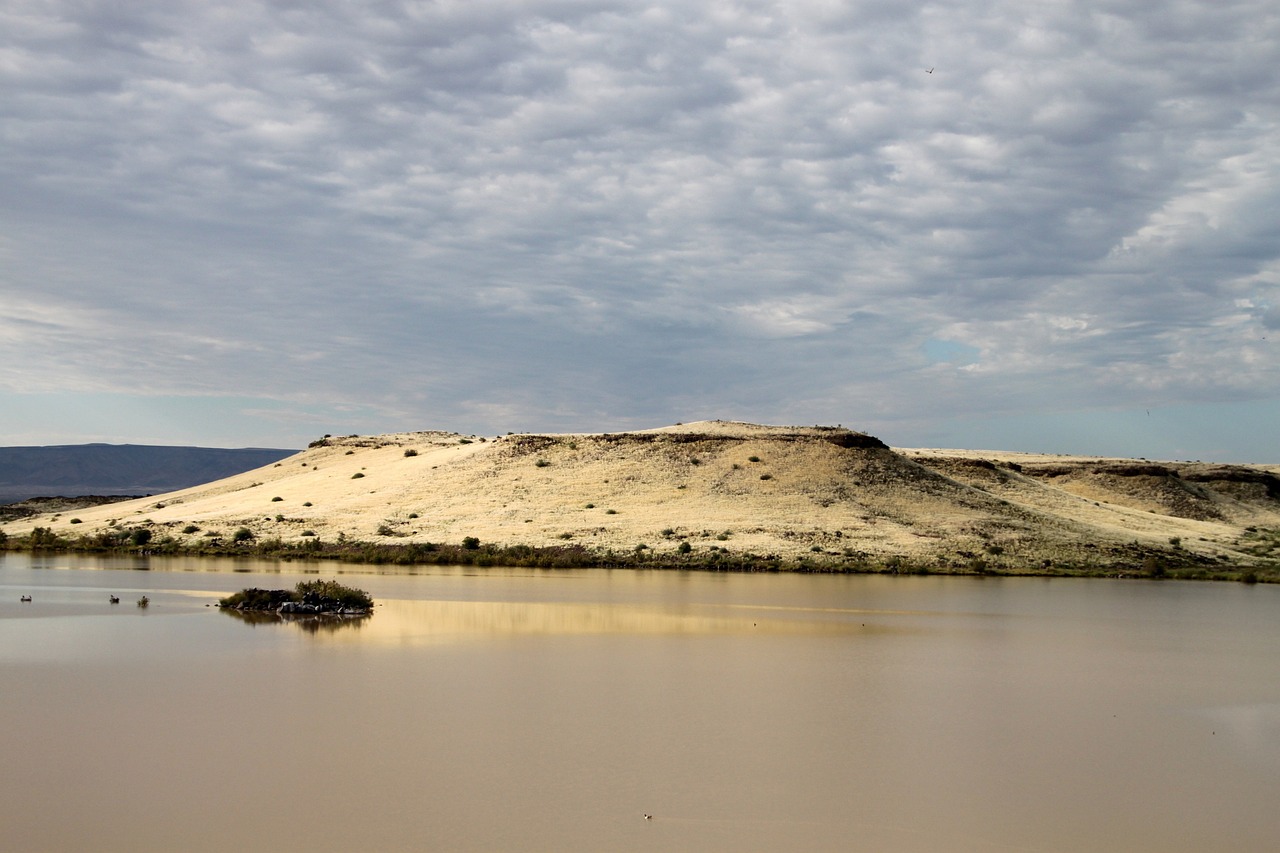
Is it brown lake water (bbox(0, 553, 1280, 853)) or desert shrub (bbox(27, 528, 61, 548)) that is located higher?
desert shrub (bbox(27, 528, 61, 548))

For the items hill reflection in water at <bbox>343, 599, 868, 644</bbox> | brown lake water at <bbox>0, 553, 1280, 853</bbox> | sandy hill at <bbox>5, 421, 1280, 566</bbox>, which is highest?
sandy hill at <bbox>5, 421, 1280, 566</bbox>

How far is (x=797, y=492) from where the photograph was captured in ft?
194

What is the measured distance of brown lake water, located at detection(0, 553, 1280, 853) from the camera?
10.3 metres

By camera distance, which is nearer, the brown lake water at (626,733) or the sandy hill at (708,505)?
the brown lake water at (626,733)

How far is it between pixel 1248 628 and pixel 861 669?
47.6 ft

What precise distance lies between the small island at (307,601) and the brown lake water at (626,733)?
1.11 meters

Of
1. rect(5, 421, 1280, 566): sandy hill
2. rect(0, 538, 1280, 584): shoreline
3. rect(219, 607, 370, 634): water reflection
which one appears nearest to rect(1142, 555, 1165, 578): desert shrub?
rect(0, 538, 1280, 584): shoreline

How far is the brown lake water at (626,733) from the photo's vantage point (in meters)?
10.3

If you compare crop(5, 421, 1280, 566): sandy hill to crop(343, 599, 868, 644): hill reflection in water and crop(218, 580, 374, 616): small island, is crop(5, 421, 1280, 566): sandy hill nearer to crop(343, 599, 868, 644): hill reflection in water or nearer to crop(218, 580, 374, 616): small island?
crop(343, 599, 868, 644): hill reflection in water

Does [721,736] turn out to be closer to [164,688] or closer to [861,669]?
[861,669]

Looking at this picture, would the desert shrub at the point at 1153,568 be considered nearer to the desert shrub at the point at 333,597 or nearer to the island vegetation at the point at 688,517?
the island vegetation at the point at 688,517

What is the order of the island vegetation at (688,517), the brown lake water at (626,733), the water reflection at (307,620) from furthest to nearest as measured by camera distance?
1. the island vegetation at (688,517)
2. the water reflection at (307,620)
3. the brown lake water at (626,733)

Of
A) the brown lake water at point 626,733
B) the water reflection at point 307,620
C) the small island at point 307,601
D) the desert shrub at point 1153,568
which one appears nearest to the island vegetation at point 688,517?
the desert shrub at point 1153,568

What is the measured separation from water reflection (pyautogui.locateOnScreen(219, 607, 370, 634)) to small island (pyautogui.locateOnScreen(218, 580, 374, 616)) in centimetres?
→ 14
